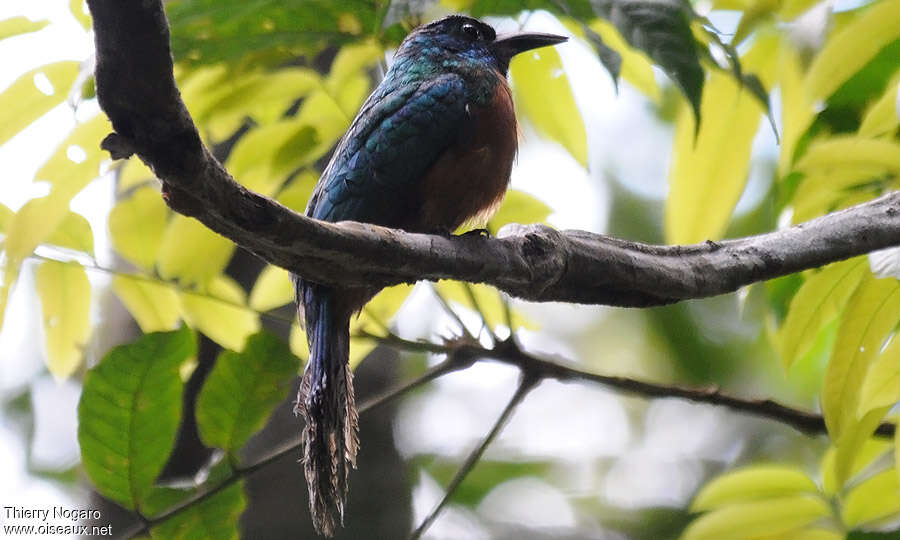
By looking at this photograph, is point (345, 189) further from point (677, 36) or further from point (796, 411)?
point (796, 411)

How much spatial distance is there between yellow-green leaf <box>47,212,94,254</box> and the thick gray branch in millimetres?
848

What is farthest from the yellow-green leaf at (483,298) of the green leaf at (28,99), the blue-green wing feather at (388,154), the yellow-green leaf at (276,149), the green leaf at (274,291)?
the green leaf at (28,99)

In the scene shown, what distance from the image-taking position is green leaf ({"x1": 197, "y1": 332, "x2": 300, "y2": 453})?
5.91 feet

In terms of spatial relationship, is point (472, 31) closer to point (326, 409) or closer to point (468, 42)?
point (468, 42)

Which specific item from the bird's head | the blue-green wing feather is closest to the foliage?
the blue-green wing feather

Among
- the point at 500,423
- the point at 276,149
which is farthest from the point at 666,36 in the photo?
the point at 276,149

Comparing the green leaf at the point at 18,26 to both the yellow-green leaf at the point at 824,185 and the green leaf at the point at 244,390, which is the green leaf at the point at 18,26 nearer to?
the green leaf at the point at 244,390

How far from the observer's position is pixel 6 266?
68.2 inches

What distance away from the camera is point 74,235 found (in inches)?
79.8

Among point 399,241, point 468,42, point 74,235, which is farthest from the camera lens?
point 468,42

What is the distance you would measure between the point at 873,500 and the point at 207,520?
4.65ft

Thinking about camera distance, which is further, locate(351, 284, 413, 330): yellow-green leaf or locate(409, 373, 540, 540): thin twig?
locate(351, 284, 413, 330): yellow-green leaf

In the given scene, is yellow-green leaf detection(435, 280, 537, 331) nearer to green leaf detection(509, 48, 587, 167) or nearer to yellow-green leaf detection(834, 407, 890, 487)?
green leaf detection(509, 48, 587, 167)

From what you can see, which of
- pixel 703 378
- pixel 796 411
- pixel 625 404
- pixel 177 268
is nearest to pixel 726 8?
pixel 796 411
